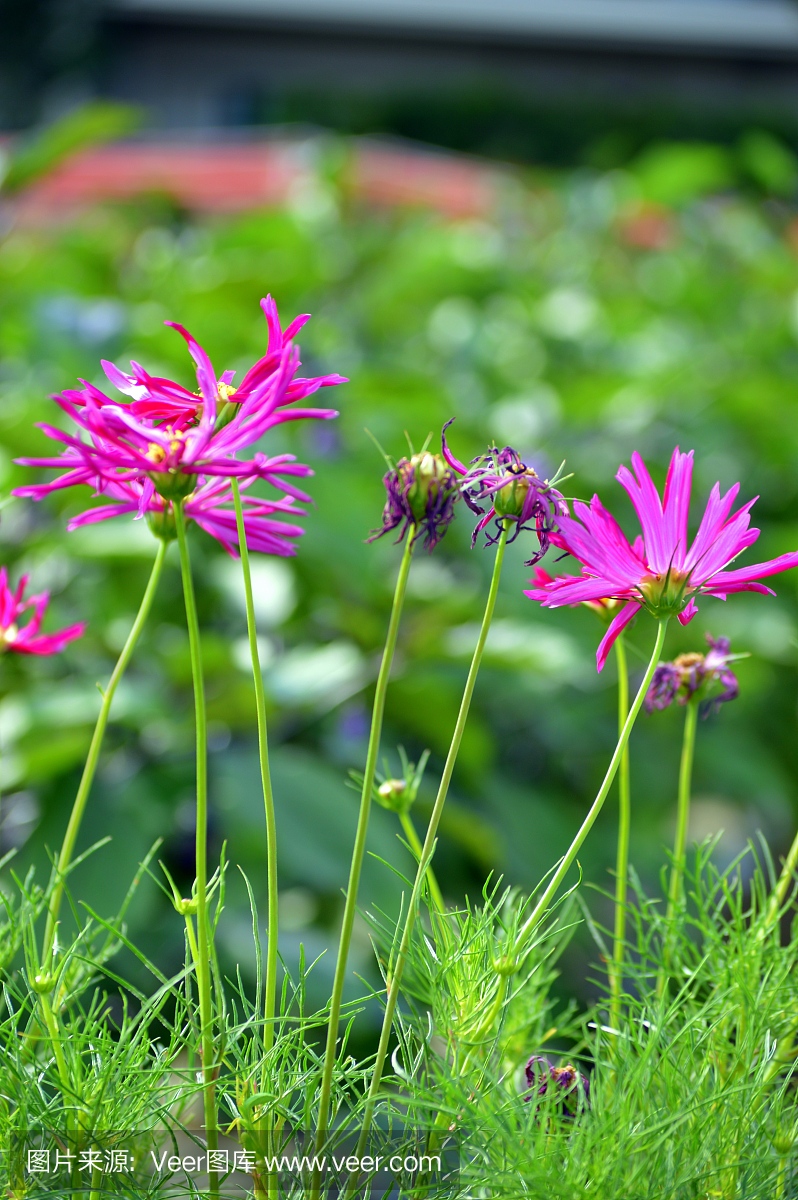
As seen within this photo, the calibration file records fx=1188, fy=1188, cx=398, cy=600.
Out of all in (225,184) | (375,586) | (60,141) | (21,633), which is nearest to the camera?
(21,633)

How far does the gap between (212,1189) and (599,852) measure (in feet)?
2.75

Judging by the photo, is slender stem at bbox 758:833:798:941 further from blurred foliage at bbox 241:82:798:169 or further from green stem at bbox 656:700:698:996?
blurred foliage at bbox 241:82:798:169

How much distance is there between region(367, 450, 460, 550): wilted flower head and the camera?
264 millimetres

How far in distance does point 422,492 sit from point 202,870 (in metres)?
0.09

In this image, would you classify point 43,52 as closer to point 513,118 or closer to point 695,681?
point 513,118

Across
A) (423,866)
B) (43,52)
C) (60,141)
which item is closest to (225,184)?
(60,141)

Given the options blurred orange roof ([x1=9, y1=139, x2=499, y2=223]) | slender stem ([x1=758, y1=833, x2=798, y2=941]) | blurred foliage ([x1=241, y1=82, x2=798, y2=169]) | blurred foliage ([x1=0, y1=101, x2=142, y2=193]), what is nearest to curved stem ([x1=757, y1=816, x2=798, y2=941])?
slender stem ([x1=758, y1=833, x2=798, y2=941])

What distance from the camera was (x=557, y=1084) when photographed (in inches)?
11.0

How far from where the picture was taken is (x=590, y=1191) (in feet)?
0.83

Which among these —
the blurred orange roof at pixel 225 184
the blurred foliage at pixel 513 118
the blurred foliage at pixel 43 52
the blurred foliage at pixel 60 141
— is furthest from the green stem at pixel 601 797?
the blurred foliage at pixel 43 52

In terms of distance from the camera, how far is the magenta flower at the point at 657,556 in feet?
0.82

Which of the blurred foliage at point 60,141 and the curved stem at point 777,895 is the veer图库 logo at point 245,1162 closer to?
the curved stem at point 777,895

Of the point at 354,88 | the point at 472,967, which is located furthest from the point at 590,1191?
the point at 354,88

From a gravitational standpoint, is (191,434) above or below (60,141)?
below
